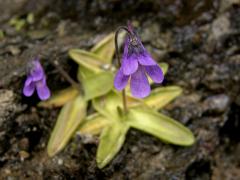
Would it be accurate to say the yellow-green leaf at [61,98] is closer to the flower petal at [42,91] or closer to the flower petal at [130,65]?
the flower petal at [42,91]

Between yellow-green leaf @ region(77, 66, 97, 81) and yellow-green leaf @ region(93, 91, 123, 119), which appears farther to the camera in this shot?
yellow-green leaf @ region(77, 66, 97, 81)

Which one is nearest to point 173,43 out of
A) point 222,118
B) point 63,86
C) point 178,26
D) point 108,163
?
point 178,26

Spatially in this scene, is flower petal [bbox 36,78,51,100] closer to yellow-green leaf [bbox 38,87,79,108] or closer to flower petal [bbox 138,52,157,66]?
yellow-green leaf [bbox 38,87,79,108]

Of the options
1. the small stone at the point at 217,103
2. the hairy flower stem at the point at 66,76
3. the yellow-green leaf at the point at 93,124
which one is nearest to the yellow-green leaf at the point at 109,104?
the yellow-green leaf at the point at 93,124

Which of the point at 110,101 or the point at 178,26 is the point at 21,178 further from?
the point at 178,26

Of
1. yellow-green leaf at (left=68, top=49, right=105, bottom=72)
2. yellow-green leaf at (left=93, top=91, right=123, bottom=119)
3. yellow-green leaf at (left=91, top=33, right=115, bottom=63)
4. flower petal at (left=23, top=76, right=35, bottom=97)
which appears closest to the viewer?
flower petal at (left=23, top=76, right=35, bottom=97)

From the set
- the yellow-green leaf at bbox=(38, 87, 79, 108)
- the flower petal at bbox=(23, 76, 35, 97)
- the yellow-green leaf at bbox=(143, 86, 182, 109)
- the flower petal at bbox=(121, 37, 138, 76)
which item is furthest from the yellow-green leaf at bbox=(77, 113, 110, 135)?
the flower petal at bbox=(121, 37, 138, 76)

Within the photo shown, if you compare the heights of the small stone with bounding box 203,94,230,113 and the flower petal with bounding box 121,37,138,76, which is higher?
the flower petal with bounding box 121,37,138,76
